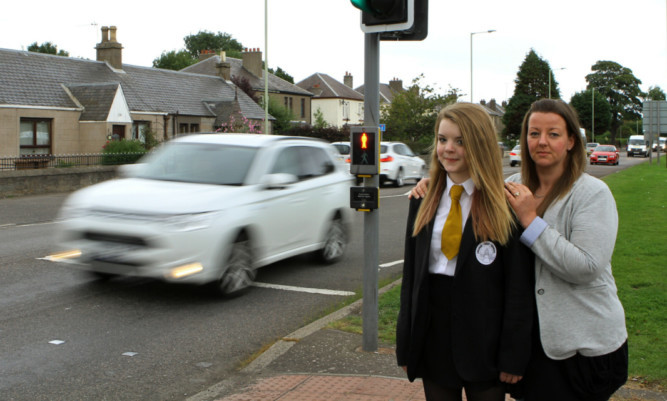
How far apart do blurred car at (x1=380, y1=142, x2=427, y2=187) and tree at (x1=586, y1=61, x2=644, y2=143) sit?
326 ft

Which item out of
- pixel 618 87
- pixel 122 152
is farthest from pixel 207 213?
pixel 618 87

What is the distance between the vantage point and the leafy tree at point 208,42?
348 feet

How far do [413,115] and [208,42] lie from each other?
68842mm

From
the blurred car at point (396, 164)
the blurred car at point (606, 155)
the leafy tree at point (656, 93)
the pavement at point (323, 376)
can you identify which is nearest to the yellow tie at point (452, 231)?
the pavement at point (323, 376)

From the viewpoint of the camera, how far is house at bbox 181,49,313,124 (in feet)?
208

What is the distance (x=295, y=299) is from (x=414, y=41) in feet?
11.6

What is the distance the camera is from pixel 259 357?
5395mm

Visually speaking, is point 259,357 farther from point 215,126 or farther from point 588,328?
point 215,126

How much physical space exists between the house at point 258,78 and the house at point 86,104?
15775 mm

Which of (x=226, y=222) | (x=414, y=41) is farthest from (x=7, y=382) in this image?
(x=414, y=41)

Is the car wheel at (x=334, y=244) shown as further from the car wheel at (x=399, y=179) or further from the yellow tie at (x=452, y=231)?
the car wheel at (x=399, y=179)

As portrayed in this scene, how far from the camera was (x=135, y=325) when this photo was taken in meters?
6.36

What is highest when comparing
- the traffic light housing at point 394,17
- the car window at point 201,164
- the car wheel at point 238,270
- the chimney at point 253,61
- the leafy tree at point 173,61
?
the leafy tree at point 173,61

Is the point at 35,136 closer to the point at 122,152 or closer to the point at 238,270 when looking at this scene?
the point at 122,152
